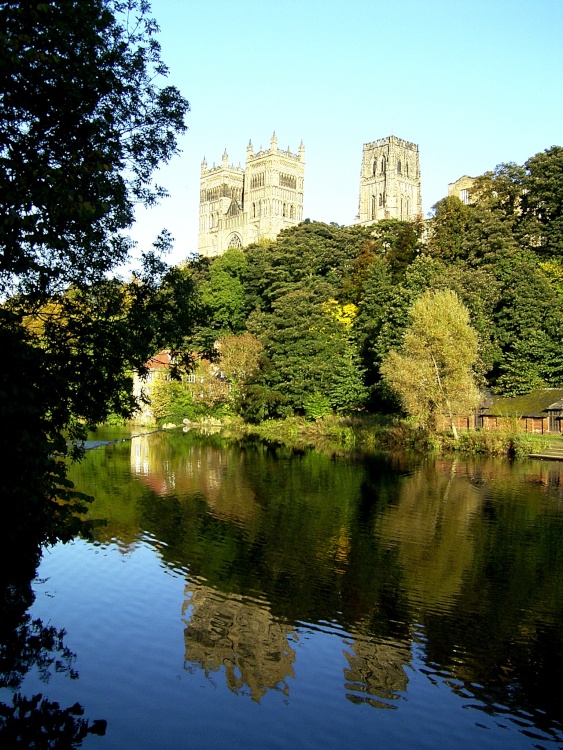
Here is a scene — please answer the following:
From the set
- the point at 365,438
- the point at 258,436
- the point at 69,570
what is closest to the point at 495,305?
the point at 365,438

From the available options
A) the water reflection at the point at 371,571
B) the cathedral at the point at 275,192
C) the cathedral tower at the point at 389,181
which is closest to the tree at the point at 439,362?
the water reflection at the point at 371,571

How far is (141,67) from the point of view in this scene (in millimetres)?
15695

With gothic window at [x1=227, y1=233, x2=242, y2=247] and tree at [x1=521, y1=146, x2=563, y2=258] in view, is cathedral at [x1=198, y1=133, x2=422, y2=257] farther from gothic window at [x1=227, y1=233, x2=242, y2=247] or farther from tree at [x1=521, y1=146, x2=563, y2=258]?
tree at [x1=521, y1=146, x2=563, y2=258]

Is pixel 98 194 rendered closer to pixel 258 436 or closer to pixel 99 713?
pixel 99 713

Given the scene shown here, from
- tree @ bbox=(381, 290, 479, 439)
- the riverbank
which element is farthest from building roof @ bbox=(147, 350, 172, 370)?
tree @ bbox=(381, 290, 479, 439)

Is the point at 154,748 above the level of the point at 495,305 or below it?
below

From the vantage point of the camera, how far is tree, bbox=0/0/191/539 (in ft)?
37.3

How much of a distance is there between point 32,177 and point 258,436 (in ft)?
157

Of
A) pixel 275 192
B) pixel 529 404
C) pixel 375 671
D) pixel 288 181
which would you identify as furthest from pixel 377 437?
pixel 288 181

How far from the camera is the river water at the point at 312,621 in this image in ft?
36.3

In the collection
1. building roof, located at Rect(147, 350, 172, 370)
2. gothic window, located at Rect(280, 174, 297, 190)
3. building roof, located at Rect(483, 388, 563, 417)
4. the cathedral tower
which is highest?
gothic window, located at Rect(280, 174, 297, 190)

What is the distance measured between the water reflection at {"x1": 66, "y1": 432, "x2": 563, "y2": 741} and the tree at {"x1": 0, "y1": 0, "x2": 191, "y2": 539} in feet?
14.5

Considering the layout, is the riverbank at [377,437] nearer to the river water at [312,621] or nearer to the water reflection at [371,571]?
the water reflection at [371,571]

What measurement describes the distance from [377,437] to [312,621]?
1386 inches
